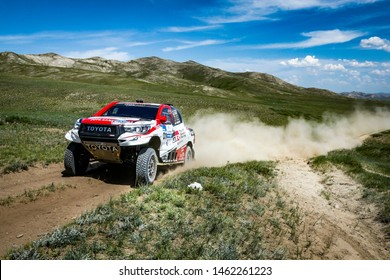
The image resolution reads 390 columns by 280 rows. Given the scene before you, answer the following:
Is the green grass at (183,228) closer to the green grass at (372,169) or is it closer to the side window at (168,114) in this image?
the side window at (168,114)

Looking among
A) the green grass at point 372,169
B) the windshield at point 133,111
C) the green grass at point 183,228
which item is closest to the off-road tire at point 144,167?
the green grass at point 183,228

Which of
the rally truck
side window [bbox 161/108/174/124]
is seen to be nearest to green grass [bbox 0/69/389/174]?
the rally truck

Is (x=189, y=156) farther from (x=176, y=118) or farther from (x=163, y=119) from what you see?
(x=163, y=119)

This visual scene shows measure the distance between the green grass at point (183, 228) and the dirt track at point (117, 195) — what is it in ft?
2.35

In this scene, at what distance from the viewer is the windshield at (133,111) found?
1251 centimetres

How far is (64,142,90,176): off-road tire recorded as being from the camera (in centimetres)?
1161

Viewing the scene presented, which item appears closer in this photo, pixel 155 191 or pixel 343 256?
pixel 343 256

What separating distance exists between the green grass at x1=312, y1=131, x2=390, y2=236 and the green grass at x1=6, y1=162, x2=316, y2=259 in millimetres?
3864

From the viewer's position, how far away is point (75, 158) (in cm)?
1178

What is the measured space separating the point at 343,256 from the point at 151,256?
4.95 metres

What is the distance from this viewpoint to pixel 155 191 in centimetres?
973
